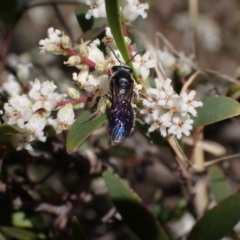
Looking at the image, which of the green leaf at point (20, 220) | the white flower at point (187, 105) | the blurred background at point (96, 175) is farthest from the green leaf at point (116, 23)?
the green leaf at point (20, 220)

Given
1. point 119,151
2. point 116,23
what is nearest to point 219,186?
point 119,151

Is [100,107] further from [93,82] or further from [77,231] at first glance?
[77,231]

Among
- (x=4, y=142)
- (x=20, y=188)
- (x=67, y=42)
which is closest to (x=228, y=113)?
(x=67, y=42)

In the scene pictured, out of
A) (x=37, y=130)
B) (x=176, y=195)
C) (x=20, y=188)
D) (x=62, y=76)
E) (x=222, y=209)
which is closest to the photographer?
(x=37, y=130)

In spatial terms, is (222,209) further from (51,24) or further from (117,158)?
(51,24)

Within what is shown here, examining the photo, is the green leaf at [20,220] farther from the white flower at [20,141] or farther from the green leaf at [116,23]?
the green leaf at [116,23]

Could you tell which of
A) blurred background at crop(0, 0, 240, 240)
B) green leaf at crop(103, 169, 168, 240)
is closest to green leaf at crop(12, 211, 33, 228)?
blurred background at crop(0, 0, 240, 240)
